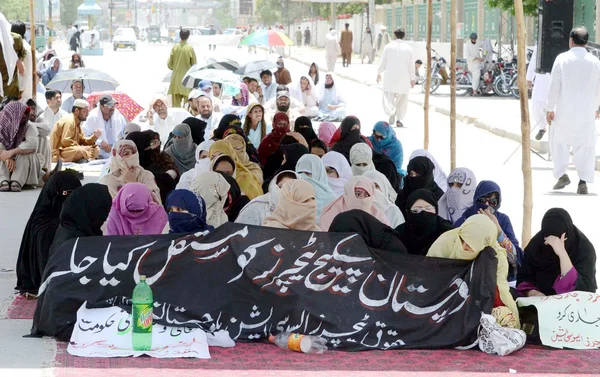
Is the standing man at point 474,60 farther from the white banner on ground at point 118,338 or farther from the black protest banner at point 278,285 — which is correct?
the white banner on ground at point 118,338

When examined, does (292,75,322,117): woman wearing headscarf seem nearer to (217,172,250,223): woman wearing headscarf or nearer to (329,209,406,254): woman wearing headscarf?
(217,172,250,223): woman wearing headscarf

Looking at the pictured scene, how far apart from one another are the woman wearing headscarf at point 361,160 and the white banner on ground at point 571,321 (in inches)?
108

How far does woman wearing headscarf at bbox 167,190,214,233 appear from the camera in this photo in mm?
5598

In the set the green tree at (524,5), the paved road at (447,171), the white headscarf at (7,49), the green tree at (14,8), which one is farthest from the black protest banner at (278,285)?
the green tree at (14,8)

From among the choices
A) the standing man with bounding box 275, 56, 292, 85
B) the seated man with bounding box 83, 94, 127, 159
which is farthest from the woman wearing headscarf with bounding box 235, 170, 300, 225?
the standing man with bounding box 275, 56, 292, 85

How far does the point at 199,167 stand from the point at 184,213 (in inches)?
107

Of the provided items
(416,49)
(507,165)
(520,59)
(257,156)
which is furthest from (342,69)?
(520,59)

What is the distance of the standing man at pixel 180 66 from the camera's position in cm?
1691

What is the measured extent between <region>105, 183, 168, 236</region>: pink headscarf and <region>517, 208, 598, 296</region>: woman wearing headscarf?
6.30ft

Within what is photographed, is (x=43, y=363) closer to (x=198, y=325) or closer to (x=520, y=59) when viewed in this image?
(x=198, y=325)

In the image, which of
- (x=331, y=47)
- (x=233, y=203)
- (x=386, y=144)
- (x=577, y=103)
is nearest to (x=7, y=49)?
(x=386, y=144)

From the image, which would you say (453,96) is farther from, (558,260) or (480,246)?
(480,246)

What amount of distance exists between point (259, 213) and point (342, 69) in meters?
30.2

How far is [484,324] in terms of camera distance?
524 centimetres
